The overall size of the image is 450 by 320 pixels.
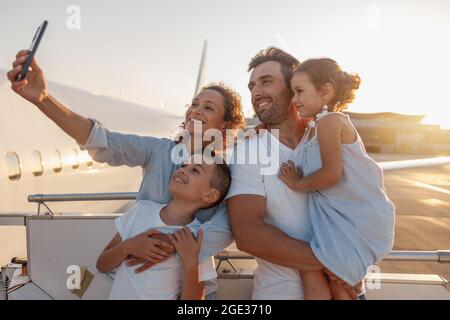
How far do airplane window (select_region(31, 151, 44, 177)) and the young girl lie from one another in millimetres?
4390

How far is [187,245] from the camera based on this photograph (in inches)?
69.7

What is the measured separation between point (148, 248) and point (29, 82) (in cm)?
97

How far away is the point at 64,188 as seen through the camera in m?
5.91

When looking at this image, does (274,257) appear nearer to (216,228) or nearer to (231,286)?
(216,228)

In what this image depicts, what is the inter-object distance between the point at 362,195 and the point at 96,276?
5.92ft

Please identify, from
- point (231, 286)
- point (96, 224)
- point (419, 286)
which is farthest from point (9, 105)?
point (419, 286)

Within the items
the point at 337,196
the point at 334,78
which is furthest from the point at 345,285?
the point at 334,78

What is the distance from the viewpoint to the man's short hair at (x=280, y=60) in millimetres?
2242

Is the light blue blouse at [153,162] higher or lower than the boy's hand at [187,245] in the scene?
higher

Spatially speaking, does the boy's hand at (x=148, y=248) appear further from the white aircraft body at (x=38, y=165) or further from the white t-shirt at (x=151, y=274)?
the white aircraft body at (x=38, y=165)

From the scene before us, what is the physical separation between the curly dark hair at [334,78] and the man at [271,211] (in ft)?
0.67

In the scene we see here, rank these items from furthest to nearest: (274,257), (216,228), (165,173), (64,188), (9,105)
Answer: (64,188) < (9,105) < (165,173) < (216,228) < (274,257)

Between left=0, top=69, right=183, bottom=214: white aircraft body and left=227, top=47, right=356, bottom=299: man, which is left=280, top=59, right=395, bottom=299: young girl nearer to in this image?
left=227, top=47, right=356, bottom=299: man

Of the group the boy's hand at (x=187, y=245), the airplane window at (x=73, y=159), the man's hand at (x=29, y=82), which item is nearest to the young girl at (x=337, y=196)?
the boy's hand at (x=187, y=245)
